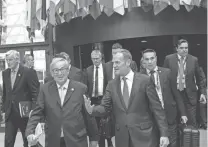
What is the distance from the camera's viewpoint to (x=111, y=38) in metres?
10.9

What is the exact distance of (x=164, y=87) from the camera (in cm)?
630

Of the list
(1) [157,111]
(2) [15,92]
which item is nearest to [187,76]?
(1) [157,111]

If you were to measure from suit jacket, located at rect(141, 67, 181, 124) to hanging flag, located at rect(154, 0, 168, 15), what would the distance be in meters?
3.92

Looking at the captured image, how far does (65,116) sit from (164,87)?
2131 mm

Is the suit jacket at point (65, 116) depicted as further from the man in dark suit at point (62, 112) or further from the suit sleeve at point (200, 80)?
the suit sleeve at point (200, 80)

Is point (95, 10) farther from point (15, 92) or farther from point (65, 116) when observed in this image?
point (65, 116)

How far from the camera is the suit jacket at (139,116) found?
478 cm

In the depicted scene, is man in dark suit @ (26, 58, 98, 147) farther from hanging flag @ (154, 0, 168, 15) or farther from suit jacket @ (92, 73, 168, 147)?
hanging flag @ (154, 0, 168, 15)

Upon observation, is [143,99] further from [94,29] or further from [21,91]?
[94,29]

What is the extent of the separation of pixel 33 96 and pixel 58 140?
2.68 meters

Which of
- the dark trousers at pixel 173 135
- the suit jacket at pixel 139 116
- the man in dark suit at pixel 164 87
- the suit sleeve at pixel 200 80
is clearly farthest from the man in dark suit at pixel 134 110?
the suit sleeve at pixel 200 80

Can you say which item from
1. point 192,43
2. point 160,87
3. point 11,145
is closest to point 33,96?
point 11,145

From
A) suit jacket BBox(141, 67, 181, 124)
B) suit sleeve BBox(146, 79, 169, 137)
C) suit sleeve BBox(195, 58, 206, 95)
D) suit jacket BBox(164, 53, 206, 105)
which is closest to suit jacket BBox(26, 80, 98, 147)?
suit sleeve BBox(146, 79, 169, 137)

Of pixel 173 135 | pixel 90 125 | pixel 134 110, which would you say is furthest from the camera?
pixel 173 135
